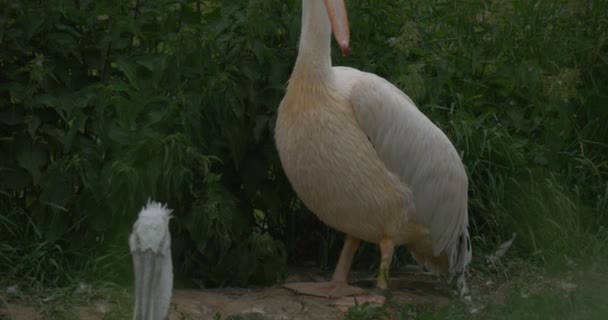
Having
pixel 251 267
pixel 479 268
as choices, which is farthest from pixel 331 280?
pixel 479 268

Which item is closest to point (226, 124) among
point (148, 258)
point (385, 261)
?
point (385, 261)

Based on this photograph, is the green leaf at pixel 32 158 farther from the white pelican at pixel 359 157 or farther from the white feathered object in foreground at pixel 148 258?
the white feathered object in foreground at pixel 148 258

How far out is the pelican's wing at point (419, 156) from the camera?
661 centimetres

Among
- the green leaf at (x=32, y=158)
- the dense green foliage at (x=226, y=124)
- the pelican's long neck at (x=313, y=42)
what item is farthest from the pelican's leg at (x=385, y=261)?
the green leaf at (x=32, y=158)

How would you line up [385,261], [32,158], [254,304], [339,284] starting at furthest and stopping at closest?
[339,284] → [385,261] → [32,158] → [254,304]

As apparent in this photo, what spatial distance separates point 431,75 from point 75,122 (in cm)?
226

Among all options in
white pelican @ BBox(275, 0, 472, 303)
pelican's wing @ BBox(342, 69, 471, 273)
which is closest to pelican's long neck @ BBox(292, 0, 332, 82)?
white pelican @ BBox(275, 0, 472, 303)

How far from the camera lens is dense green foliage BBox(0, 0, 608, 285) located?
6.52 metres

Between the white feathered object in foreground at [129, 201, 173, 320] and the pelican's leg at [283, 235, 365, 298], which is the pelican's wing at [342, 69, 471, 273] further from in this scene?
the white feathered object in foreground at [129, 201, 173, 320]

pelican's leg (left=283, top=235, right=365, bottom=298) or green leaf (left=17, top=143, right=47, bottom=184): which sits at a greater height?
green leaf (left=17, top=143, right=47, bottom=184)

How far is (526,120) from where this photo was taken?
26.0ft

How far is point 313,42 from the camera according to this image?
21.5 ft

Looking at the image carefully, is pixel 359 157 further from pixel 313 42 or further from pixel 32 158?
pixel 32 158

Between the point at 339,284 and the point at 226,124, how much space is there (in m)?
1.03
